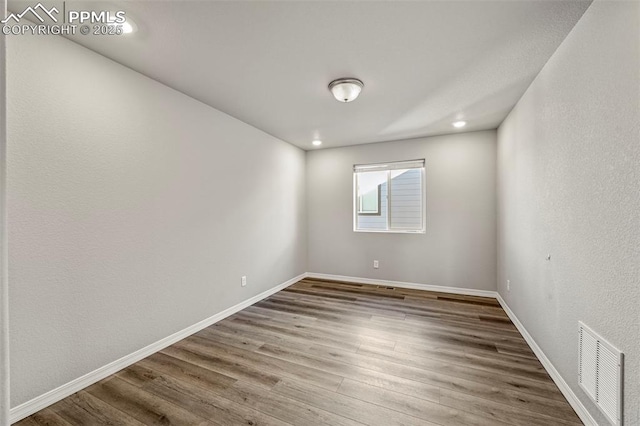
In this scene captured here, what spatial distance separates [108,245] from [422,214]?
4.02 metres

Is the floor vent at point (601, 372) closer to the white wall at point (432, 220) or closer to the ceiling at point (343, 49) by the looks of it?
the ceiling at point (343, 49)

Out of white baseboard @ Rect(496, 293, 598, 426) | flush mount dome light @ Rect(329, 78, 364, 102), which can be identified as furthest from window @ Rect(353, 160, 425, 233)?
flush mount dome light @ Rect(329, 78, 364, 102)

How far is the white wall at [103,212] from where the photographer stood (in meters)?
1.62

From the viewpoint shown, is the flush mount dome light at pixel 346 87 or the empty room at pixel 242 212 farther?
the flush mount dome light at pixel 346 87

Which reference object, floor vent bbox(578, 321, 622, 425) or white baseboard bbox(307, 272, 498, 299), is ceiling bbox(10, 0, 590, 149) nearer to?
floor vent bbox(578, 321, 622, 425)

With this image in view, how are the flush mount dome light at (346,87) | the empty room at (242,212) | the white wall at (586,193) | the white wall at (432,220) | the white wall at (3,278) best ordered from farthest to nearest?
1. the white wall at (432,220)
2. the flush mount dome light at (346,87)
3. the empty room at (242,212)
4. the white wall at (586,193)
5. the white wall at (3,278)

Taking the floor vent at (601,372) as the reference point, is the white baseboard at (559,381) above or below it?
below

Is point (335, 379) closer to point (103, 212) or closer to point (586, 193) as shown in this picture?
point (586, 193)

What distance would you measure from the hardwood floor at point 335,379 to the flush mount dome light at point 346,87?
2.38m

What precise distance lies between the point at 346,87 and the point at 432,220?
8.71ft

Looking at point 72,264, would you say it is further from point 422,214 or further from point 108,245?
point 422,214

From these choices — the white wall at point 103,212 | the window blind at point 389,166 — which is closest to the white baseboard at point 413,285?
the window blind at point 389,166

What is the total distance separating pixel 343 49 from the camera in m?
1.90

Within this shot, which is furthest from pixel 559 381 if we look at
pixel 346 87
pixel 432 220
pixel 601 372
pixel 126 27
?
pixel 126 27
